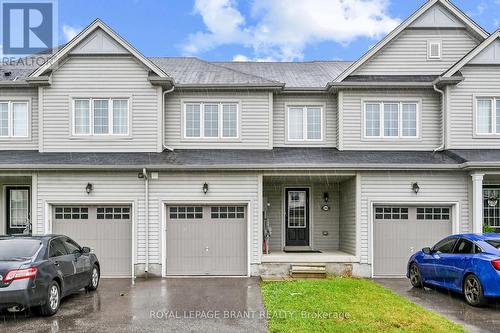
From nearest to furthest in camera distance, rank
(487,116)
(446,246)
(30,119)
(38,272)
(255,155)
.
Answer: (38,272) → (446,246) → (255,155) → (487,116) → (30,119)

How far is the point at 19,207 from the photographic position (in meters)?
15.6

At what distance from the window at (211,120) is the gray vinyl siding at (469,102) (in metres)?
6.97

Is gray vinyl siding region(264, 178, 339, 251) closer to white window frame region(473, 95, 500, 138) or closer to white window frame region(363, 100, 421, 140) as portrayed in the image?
white window frame region(363, 100, 421, 140)

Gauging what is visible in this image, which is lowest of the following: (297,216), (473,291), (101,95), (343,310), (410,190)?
(343,310)

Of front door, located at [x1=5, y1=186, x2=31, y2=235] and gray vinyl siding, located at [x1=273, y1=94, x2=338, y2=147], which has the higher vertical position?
gray vinyl siding, located at [x1=273, y1=94, x2=338, y2=147]

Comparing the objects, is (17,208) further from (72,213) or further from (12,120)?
(12,120)

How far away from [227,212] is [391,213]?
4922 millimetres

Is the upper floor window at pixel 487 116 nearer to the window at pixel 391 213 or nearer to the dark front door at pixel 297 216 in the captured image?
the window at pixel 391 213

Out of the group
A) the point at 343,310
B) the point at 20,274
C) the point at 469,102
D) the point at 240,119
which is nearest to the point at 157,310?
the point at 20,274

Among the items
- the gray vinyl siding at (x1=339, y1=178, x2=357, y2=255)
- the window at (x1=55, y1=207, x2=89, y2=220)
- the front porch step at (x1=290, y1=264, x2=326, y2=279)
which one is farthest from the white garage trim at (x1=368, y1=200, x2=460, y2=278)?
the window at (x1=55, y1=207, x2=89, y2=220)

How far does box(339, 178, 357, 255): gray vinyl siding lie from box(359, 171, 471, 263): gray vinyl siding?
1.34ft

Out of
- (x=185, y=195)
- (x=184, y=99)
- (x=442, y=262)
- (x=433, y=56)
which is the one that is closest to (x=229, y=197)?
(x=185, y=195)

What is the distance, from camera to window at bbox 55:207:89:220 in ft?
46.6

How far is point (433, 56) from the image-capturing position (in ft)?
52.9
